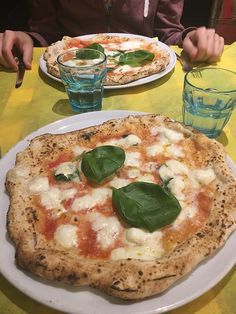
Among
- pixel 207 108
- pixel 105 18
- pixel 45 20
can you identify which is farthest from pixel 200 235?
pixel 45 20

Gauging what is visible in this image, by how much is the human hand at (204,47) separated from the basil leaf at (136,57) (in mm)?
221

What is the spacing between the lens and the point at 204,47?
5.65ft

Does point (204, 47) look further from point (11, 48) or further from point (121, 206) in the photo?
point (121, 206)

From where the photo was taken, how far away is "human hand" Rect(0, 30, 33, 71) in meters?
1.72

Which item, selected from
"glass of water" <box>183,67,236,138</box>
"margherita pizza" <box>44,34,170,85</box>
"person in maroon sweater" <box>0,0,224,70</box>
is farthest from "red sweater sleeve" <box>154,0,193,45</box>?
"glass of water" <box>183,67,236,138</box>

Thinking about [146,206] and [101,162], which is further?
[101,162]

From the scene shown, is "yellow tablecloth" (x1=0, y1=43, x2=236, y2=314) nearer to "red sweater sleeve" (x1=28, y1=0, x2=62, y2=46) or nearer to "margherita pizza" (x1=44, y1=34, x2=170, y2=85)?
"margherita pizza" (x1=44, y1=34, x2=170, y2=85)

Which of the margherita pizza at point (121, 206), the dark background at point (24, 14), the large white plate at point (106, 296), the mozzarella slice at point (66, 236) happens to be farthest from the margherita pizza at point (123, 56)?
the dark background at point (24, 14)

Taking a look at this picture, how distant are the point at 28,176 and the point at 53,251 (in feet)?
0.95

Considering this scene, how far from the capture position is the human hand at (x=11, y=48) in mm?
1718

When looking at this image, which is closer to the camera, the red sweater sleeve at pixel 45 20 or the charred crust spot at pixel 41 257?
the charred crust spot at pixel 41 257

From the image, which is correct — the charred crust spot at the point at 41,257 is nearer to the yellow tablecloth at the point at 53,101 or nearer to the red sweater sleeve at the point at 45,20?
the yellow tablecloth at the point at 53,101

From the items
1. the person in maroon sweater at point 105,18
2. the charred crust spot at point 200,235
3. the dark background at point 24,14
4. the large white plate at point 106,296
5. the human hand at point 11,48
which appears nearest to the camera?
the large white plate at point 106,296

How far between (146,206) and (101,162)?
0.68 feet
